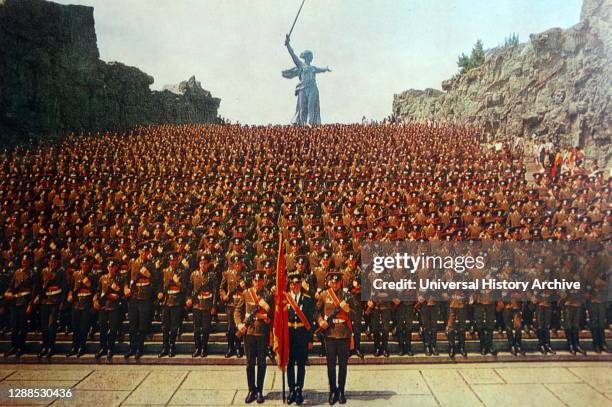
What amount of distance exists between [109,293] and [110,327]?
22.1 inches

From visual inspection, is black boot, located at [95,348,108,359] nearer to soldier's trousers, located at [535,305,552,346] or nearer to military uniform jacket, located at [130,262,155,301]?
military uniform jacket, located at [130,262,155,301]

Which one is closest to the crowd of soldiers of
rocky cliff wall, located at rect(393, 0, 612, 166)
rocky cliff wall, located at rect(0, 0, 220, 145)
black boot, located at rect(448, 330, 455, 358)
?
black boot, located at rect(448, 330, 455, 358)

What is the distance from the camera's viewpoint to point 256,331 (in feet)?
20.5

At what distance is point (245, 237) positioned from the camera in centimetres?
1004

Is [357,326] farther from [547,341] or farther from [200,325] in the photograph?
[547,341]

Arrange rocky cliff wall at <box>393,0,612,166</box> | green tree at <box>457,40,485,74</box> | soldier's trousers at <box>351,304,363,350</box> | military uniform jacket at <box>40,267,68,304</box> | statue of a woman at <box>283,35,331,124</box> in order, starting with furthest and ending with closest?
green tree at <box>457,40,485,74</box>
statue of a woman at <box>283,35,331,124</box>
rocky cliff wall at <box>393,0,612,166</box>
military uniform jacket at <box>40,267,68,304</box>
soldier's trousers at <box>351,304,363,350</box>

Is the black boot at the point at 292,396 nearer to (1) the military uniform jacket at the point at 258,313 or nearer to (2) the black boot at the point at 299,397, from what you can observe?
(2) the black boot at the point at 299,397

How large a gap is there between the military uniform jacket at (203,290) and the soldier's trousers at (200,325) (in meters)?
0.08

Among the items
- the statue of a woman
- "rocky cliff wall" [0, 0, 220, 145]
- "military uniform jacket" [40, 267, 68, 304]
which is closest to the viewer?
"military uniform jacket" [40, 267, 68, 304]

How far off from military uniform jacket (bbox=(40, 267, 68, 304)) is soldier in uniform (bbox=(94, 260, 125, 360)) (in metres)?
0.69

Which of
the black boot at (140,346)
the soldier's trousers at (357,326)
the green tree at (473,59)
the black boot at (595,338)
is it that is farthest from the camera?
the green tree at (473,59)

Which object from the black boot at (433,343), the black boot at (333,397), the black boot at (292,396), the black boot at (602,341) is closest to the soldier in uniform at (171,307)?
the black boot at (292,396)

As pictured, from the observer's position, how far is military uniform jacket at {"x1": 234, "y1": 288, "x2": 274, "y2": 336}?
246 inches

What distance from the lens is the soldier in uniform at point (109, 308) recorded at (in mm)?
7660
